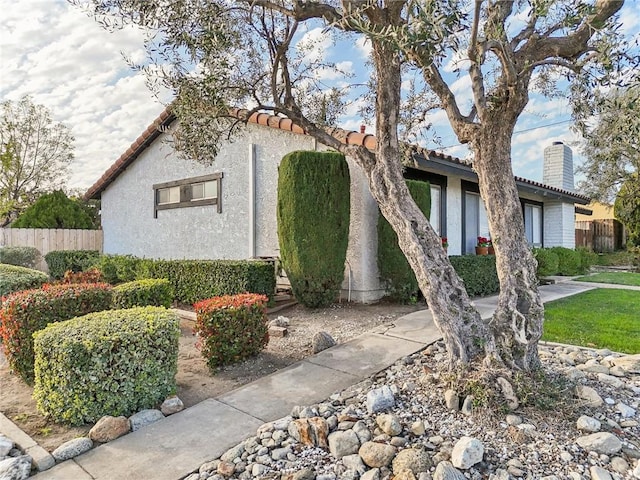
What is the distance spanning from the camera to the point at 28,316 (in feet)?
14.1

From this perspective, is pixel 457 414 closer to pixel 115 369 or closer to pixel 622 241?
pixel 115 369

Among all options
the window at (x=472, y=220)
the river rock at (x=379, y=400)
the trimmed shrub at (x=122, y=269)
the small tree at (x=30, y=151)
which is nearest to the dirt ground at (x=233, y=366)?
the river rock at (x=379, y=400)

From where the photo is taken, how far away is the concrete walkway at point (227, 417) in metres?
2.73

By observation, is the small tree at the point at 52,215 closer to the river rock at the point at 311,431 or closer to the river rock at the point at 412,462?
the river rock at the point at 311,431

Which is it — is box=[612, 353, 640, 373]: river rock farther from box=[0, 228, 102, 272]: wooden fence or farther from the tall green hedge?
box=[0, 228, 102, 272]: wooden fence

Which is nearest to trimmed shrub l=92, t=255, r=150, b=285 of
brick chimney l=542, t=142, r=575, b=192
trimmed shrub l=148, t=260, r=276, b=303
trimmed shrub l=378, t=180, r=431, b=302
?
trimmed shrub l=148, t=260, r=276, b=303

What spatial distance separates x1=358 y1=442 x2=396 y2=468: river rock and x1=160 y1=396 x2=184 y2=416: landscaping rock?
69.2 inches

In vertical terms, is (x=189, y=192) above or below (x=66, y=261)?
above

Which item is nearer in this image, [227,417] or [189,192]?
[227,417]

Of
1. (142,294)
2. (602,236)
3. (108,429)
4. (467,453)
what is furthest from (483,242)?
(602,236)

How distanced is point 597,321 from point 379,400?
213 inches

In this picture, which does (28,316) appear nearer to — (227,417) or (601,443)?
(227,417)

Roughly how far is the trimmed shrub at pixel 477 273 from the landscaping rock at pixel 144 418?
256 inches

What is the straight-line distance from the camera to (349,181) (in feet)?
24.4
